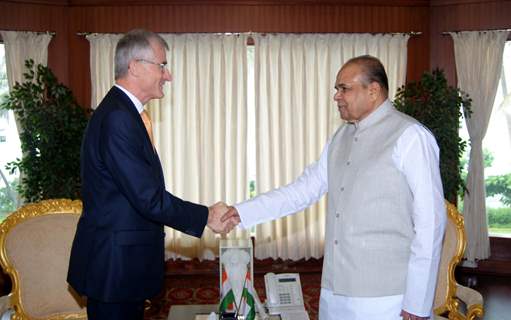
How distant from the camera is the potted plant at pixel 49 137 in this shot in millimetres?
5363

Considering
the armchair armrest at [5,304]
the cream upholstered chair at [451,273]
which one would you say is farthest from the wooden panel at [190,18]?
Result: the cream upholstered chair at [451,273]

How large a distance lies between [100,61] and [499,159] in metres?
4.42

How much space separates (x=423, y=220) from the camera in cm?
224

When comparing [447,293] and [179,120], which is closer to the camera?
[447,293]

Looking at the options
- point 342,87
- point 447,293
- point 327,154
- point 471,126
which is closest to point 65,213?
point 327,154

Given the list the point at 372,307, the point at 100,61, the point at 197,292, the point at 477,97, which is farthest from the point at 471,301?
the point at 100,61

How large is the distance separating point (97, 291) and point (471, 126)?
5.05 metres

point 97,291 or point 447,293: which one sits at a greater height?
point 97,291

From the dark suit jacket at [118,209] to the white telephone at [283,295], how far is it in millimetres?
797

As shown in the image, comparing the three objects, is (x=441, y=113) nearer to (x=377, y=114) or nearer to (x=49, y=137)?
(x=377, y=114)

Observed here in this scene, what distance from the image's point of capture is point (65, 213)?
350 centimetres

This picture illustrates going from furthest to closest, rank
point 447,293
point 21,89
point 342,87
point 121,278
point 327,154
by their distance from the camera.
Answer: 1. point 21,89
2. point 447,293
3. point 327,154
4. point 342,87
5. point 121,278

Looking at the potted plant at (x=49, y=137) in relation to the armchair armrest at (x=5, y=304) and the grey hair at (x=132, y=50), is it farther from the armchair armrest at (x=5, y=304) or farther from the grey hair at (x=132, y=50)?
the grey hair at (x=132, y=50)

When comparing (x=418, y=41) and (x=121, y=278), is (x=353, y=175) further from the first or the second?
(x=418, y=41)
